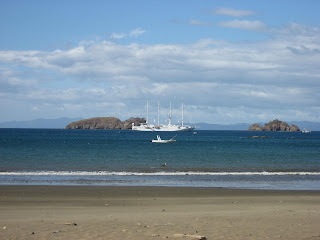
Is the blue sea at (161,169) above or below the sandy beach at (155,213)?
below

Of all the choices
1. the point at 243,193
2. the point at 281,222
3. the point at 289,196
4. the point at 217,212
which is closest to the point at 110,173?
the point at 243,193

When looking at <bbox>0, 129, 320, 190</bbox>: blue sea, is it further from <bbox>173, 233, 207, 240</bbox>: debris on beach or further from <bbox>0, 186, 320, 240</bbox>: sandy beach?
<bbox>173, 233, 207, 240</bbox>: debris on beach

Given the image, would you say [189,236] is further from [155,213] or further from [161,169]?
[161,169]

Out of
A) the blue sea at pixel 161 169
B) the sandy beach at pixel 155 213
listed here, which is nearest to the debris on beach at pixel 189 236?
the sandy beach at pixel 155 213

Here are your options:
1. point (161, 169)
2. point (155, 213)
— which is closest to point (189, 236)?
point (155, 213)

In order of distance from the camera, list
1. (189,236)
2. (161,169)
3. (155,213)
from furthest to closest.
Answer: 1. (161,169)
2. (155,213)
3. (189,236)

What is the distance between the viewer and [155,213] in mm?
15445

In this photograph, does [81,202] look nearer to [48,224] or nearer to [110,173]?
[48,224]

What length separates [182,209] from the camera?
647 inches

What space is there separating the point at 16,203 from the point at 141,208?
530 centimetres

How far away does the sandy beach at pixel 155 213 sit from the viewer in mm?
11875

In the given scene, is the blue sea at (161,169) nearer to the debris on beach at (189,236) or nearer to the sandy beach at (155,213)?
the sandy beach at (155,213)

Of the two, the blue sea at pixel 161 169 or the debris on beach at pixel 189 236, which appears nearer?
the debris on beach at pixel 189 236

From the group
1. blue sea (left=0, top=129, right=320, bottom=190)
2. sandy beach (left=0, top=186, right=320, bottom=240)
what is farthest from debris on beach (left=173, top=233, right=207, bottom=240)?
blue sea (left=0, top=129, right=320, bottom=190)
